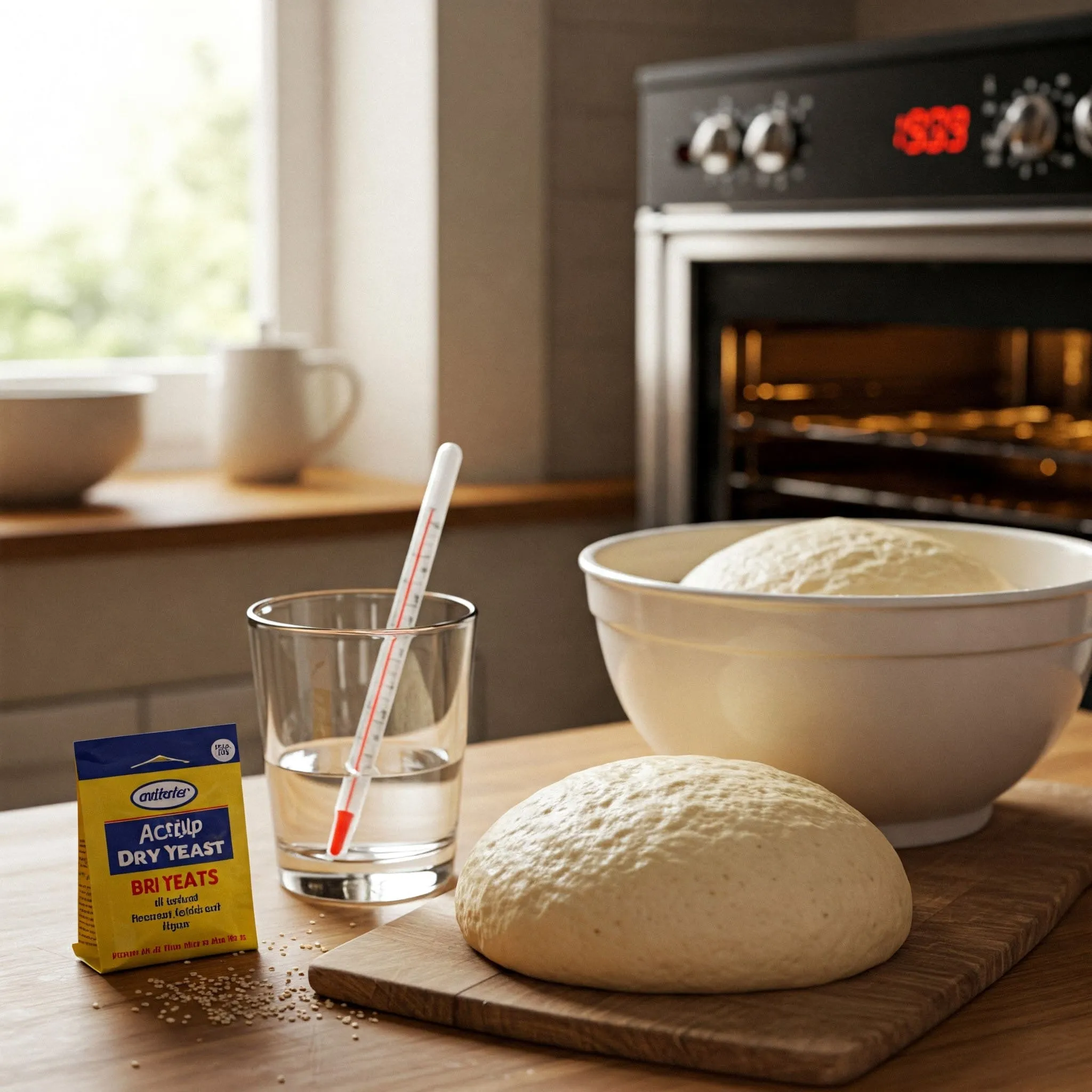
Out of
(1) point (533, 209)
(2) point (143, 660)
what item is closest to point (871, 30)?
(1) point (533, 209)

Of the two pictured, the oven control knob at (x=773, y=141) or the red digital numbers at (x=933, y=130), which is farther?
the oven control knob at (x=773, y=141)

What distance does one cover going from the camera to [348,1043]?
1.89ft

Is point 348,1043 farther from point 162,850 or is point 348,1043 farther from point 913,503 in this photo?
point 913,503

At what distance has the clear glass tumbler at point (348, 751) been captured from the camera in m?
0.72

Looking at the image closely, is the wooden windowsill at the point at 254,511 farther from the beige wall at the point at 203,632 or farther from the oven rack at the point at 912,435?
the oven rack at the point at 912,435

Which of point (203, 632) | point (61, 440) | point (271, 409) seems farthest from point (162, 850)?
point (271, 409)

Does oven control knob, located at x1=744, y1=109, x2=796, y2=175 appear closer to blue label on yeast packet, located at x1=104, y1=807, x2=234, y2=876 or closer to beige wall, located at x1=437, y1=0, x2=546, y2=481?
beige wall, located at x1=437, y1=0, x2=546, y2=481

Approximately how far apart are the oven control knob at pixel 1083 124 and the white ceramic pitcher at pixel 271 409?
1.00 meters

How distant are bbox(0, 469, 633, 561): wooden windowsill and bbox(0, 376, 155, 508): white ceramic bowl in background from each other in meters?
0.03

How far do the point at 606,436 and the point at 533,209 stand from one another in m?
0.34

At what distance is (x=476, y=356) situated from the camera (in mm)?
2160

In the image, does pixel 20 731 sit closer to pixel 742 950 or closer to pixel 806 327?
pixel 806 327

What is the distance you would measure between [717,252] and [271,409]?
2.12ft

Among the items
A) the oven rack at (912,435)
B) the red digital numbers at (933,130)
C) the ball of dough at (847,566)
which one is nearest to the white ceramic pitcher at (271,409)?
the oven rack at (912,435)
